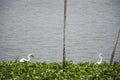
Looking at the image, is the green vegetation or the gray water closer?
the green vegetation

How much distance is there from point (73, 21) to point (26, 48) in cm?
139

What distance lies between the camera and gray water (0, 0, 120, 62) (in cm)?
663

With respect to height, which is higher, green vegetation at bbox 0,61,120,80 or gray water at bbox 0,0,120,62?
gray water at bbox 0,0,120,62

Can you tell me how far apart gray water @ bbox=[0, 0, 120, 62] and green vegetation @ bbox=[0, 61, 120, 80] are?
179 cm

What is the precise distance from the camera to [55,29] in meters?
7.15

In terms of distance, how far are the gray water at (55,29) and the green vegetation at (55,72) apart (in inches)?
70.7

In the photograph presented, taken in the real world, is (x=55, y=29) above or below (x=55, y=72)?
above

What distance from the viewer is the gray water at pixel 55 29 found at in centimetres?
663

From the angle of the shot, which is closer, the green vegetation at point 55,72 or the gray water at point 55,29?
the green vegetation at point 55,72

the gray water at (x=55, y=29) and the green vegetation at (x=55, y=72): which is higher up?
the gray water at (x=55, y=29)

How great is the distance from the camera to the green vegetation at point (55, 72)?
13.7ft

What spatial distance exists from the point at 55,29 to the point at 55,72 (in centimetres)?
283

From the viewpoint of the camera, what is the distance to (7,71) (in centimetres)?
439

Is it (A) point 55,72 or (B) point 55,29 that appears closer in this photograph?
(A) point 55,72
